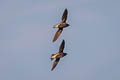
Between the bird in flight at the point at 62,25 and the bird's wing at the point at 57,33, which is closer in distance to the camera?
the bird's wing at the point at 57,33

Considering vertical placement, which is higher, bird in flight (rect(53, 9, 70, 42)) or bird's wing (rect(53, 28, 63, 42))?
bird in flight (rect(53, 9, 70, 42))

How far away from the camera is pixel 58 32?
47.9 m

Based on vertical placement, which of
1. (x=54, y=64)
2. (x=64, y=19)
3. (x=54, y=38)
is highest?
(x=64, y=19)

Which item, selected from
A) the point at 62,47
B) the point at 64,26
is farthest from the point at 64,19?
the point at 62,47

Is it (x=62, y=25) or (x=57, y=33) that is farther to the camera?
(x=62, y=25)

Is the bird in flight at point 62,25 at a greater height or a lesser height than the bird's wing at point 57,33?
greater

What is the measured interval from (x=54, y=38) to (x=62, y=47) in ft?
6.53

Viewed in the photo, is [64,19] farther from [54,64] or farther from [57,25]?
[54,64]

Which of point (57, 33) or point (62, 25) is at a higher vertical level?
point (62, 25)

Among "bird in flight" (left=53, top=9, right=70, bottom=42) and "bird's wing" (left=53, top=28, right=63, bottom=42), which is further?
"bird in flight" (left=53, top=9, right=70, bottom=42)

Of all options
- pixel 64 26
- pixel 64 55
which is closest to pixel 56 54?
pixel 64 55

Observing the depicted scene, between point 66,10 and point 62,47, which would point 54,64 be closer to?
point 62,47

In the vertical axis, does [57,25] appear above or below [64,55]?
above

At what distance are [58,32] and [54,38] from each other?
67.6 inches
